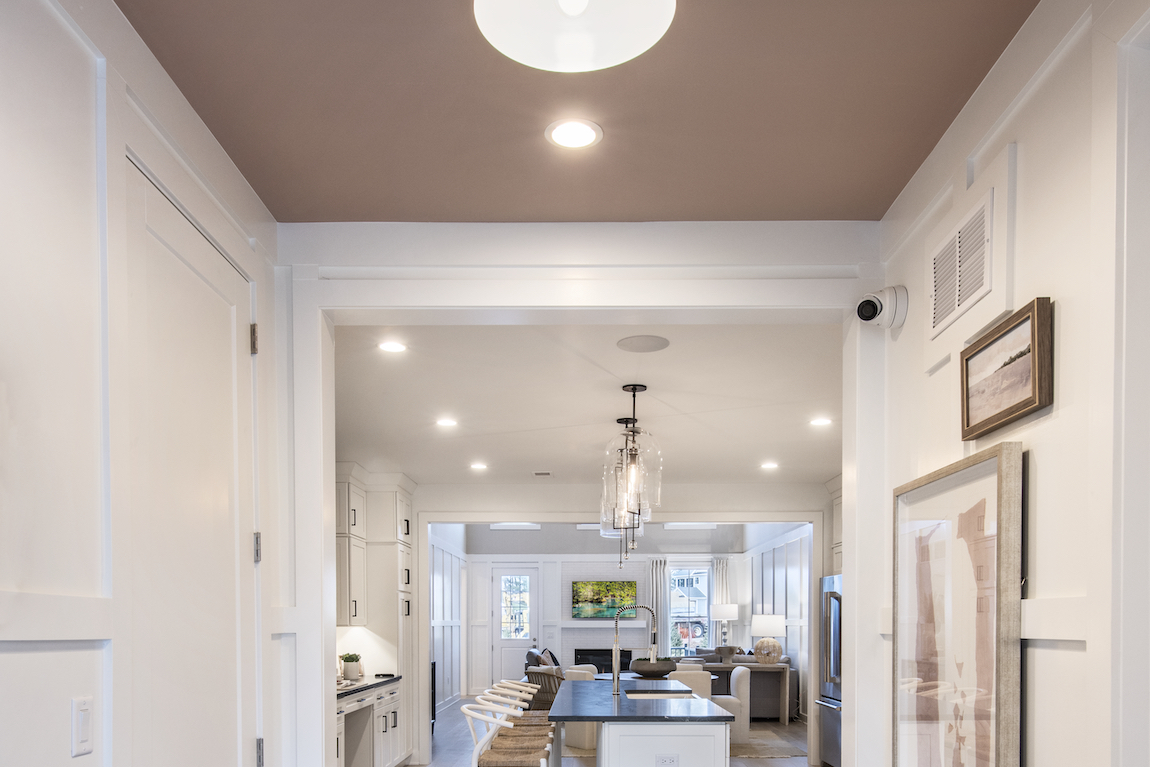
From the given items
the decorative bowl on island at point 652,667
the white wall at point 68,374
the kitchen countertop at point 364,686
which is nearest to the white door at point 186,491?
the white wall at point 68,374

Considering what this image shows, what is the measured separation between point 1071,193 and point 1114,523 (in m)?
0.60

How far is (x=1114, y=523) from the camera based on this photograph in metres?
1.50

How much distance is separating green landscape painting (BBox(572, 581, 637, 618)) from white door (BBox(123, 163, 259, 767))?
44.2ft

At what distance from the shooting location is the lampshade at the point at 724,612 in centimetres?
1455

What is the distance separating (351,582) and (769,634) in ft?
19.9

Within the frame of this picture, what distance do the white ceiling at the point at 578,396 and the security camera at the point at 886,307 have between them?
54.8 inches

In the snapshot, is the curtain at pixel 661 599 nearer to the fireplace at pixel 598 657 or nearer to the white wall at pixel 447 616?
the fireplace at pixel 598 657

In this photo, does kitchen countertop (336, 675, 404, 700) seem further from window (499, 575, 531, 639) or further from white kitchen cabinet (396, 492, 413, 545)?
window (499, 575, 531, 639)

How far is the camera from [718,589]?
15.6 meters

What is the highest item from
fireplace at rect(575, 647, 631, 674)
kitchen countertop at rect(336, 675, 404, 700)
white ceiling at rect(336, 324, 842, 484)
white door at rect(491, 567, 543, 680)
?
white ceiling at rect(336, 324, 842, 484)

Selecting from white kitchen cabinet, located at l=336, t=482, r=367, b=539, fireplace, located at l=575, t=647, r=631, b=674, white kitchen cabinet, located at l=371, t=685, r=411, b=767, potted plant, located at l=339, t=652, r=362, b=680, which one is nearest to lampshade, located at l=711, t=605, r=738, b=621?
fireplace, located at l=575, t=647, r=631, b=674

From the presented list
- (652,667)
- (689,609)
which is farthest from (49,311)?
(689,609)

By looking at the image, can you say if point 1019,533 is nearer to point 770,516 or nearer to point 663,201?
point 663,201

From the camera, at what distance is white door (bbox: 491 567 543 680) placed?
15.6 m
